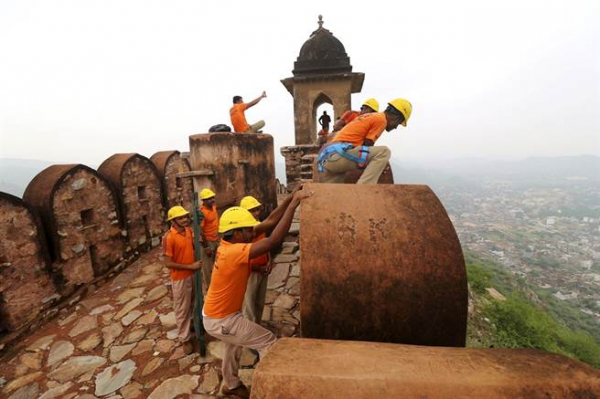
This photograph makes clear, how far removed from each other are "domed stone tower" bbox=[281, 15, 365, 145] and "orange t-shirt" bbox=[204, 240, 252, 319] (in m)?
9.14

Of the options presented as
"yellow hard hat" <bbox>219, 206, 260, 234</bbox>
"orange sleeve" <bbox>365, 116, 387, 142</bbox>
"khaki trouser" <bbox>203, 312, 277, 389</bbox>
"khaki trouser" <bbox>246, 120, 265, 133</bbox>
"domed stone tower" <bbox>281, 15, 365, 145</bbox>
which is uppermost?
"domed stone tower" <bbox>281, 15, 365, 145</bbox>

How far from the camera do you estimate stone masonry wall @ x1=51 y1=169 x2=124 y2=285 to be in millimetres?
5254

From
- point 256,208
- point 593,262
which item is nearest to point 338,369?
point 256,208

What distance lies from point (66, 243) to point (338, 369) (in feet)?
19.3

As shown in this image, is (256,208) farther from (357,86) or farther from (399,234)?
(357,86)

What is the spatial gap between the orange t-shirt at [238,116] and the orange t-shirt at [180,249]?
3.51 meters

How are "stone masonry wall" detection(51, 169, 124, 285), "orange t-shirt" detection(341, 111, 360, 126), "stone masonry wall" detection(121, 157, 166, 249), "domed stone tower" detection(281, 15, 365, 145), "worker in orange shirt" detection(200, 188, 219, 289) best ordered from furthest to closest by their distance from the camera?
"domed stone tower" detection(281, 15, 365, 145), "stone masonry wall" detection(121, 157, 166, 249), "orange t-shirt" detection(341, 111, 360, 126), "stone masonry wall" detection(51, 169, 124, 285), "worker in orange shirt" detection(200, 188, 219, 289)

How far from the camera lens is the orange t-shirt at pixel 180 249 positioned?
145 inches

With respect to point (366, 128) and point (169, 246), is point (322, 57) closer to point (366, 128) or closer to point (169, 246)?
point (366, 128)

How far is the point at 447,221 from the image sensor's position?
2.14m

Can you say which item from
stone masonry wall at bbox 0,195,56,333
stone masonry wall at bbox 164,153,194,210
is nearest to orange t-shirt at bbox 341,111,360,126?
stone masonry wall at bbox 164,153,194,210

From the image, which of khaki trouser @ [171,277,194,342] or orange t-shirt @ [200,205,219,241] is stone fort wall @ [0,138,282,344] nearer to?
orange t-shirt @ [200,205,219,241]

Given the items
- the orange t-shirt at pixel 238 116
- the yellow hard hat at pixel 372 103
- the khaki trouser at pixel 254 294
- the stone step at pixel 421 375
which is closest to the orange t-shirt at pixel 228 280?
the khaki trouser at pixel 254 294

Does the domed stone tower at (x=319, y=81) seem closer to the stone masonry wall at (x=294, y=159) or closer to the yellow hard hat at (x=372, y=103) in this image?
the stone masonry wall at (x=294, y=159)
